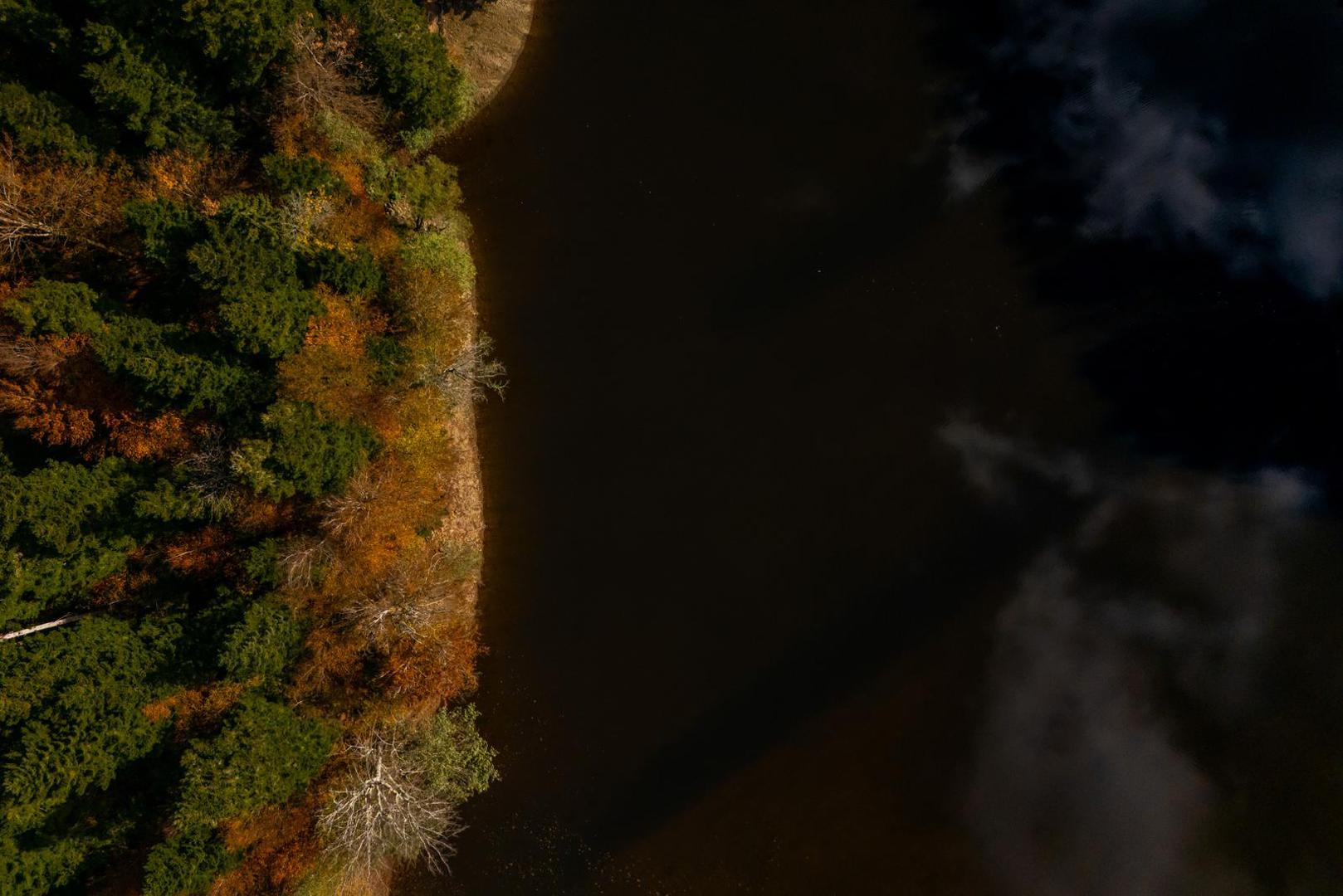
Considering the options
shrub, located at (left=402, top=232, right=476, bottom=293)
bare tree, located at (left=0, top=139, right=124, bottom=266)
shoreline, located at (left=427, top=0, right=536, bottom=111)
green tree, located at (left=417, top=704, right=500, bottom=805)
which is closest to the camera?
bare tree, located at (left=0, top=139, right=124, bottom=266)

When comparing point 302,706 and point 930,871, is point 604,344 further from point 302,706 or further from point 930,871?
point 930,871

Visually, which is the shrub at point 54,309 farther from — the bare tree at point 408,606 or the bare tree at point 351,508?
the bare tree at point 408,606

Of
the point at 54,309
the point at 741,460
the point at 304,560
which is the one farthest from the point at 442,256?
the point at 741,460

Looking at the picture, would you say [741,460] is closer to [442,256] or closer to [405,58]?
[442,256]

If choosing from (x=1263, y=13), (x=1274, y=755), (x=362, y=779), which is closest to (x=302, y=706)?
(x=362, y=779)

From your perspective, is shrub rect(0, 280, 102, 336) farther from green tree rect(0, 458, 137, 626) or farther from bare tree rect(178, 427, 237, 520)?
bare tree rect(178, 427, 237, 520)

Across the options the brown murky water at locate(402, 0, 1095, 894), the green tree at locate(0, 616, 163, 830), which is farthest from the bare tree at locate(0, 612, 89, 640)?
the brown murky water at locate(402, 0, 1095, 894)

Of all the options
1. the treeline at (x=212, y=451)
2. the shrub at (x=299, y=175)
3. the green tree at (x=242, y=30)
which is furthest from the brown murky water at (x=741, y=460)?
the green tree at (x=242, y=30)
